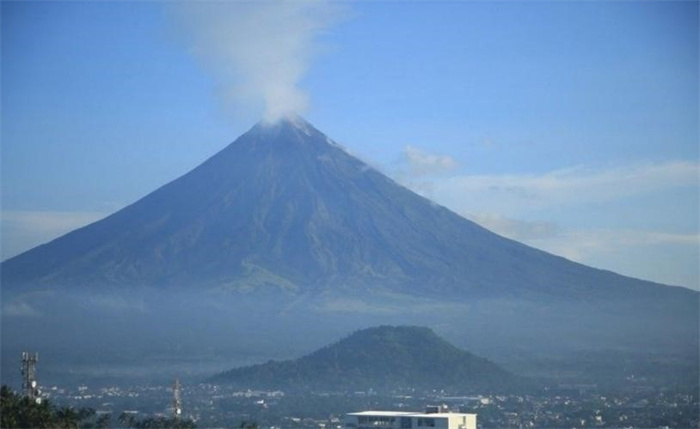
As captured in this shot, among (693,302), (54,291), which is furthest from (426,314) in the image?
(54,291)

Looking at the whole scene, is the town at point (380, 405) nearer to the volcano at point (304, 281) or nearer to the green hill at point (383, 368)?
the green hill at point (383, 368)

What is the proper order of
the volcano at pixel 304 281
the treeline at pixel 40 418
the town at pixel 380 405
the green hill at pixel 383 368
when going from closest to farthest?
the treeline at pixel 40 418
the town at pixel 380 405
the green hill at pixel 383 368
the volcano at pixel 304 281

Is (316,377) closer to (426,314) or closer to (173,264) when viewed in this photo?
(426,314)

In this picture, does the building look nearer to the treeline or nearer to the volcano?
the treeline

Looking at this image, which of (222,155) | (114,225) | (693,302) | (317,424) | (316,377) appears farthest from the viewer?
(222,155)

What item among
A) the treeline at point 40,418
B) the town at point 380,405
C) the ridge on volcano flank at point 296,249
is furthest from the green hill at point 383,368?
the treeline at point 40,418

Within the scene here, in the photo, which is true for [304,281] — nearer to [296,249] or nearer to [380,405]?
[296,249]

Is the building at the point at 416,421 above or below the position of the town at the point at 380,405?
below

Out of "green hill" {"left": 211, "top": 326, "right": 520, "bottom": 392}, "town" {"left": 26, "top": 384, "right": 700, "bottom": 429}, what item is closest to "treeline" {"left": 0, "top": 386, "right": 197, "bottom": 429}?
"town" {"left": 26, "top": 384, "right": 700, "bottom": 429}

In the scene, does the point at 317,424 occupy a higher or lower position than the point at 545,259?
lower
